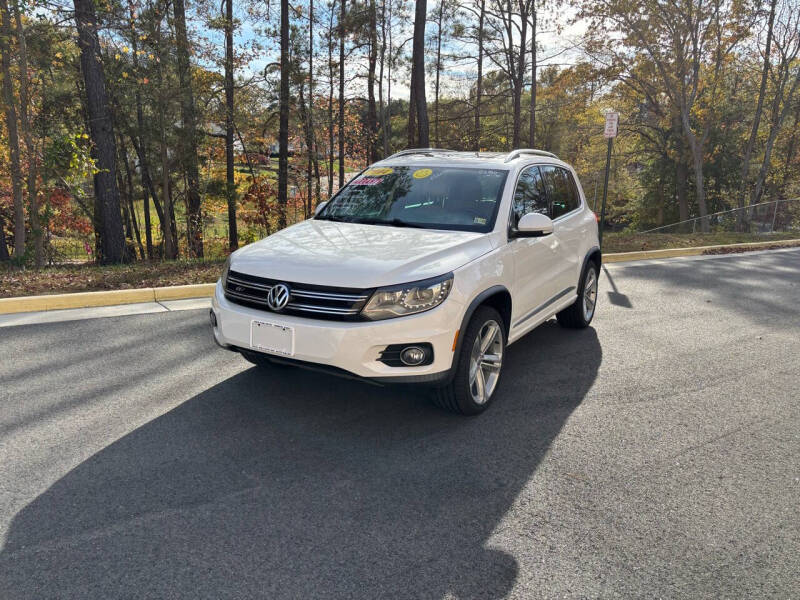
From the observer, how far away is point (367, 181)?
17.6 ft

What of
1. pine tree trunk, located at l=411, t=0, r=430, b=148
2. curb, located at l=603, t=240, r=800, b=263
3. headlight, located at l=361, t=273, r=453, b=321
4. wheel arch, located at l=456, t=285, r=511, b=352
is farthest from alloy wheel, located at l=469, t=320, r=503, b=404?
pine tree trunk, located at l=411, t=0, r=430, b=148

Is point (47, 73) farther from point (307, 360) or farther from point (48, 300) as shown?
point (307, 360)

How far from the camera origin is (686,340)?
20.3 feet

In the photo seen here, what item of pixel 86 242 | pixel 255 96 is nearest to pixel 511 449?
pixel 255 96

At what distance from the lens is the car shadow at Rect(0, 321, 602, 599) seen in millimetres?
2523

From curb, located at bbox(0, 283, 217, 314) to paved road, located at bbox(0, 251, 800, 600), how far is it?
1.38m

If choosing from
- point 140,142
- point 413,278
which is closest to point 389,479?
point 413,278

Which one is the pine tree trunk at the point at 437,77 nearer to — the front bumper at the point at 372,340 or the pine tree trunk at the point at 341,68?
the pine tree trunk at the point at 341,68

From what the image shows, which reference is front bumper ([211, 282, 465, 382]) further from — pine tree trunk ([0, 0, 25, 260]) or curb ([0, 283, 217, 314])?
pine tree trunk ([0, 0, 25, 260])

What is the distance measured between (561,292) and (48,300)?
5.79 m

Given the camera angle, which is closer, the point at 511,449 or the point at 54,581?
the point at 54,581

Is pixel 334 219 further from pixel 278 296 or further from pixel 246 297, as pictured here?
pixel 278 296

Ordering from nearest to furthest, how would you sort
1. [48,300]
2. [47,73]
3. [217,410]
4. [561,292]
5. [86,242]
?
[217,410]
[561,292]
[48,300]
[47,73]
[86,242]

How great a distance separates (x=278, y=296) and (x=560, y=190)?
3.33 m
